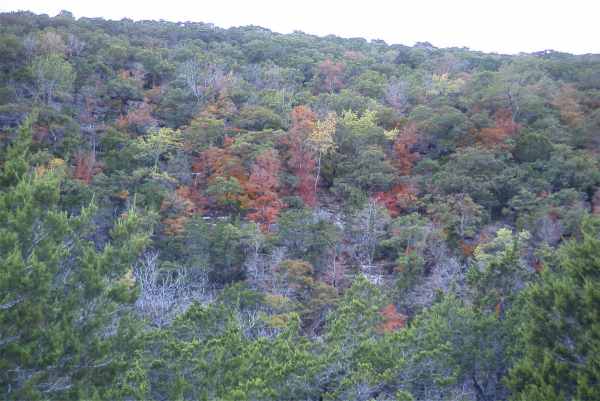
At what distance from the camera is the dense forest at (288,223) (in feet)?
20.6

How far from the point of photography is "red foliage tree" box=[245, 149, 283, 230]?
21.1m

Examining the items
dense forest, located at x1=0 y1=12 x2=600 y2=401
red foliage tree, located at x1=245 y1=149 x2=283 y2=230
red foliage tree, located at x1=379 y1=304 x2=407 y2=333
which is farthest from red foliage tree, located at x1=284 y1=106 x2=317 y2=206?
red foliage tree, located at x1=379 y1=304 x2=407 y2=333

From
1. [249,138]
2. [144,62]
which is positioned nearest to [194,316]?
[249,138]

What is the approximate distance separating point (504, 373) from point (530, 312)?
181 cm

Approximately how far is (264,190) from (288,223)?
3.99 metres

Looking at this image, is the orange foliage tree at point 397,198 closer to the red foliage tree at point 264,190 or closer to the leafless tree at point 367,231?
the leafless tree at point 367,231

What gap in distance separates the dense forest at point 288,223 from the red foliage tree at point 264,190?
106 mm

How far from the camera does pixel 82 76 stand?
2856 centimetres

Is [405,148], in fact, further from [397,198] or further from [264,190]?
[264,190]

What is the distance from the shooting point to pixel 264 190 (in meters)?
22.2

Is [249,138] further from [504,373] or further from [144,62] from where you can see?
[504,373]

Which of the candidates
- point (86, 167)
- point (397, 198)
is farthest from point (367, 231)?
point (86, 167)

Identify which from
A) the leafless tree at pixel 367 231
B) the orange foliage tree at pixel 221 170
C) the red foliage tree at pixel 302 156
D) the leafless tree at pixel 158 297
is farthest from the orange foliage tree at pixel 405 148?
the leafless tree at pixel 158 297

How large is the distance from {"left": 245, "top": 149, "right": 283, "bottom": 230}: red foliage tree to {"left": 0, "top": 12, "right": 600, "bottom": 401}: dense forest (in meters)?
0.11
